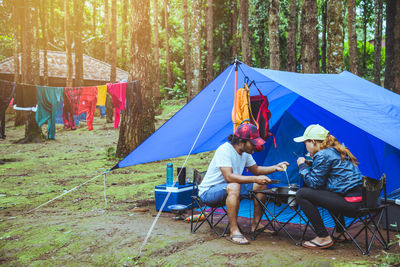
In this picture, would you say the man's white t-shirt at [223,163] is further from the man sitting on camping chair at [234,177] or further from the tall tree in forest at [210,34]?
the tall tree in forest at [210,34]

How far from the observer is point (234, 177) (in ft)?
11.9

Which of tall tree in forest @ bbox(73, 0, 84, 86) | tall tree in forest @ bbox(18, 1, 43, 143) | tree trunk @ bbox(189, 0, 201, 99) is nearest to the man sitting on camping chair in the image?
tree trunk @ bbox(189, 0, 201, 99)

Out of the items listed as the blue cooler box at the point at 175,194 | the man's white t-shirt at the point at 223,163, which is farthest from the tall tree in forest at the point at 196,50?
the man's white t-shirt at the point at 223,163

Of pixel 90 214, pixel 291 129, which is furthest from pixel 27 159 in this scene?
pixel 291 129

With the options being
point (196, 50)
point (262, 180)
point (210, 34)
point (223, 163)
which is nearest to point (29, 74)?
point (210, 34)

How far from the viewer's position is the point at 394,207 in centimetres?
387

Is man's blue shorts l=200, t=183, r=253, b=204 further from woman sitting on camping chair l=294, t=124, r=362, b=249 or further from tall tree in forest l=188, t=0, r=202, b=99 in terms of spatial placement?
tall tree in forest l=188, t=0, r=202, b=99

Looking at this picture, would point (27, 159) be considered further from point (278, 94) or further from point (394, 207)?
point (394, 207)

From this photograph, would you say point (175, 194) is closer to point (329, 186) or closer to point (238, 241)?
point (238, 241)

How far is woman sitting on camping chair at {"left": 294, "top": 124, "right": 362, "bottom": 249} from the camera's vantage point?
10.6ft

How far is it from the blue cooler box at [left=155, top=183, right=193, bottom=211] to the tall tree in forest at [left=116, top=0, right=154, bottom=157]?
3.76 meters

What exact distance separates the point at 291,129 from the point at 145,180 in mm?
2969

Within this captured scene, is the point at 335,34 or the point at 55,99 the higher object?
the point at 335,34

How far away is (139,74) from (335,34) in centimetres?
430
